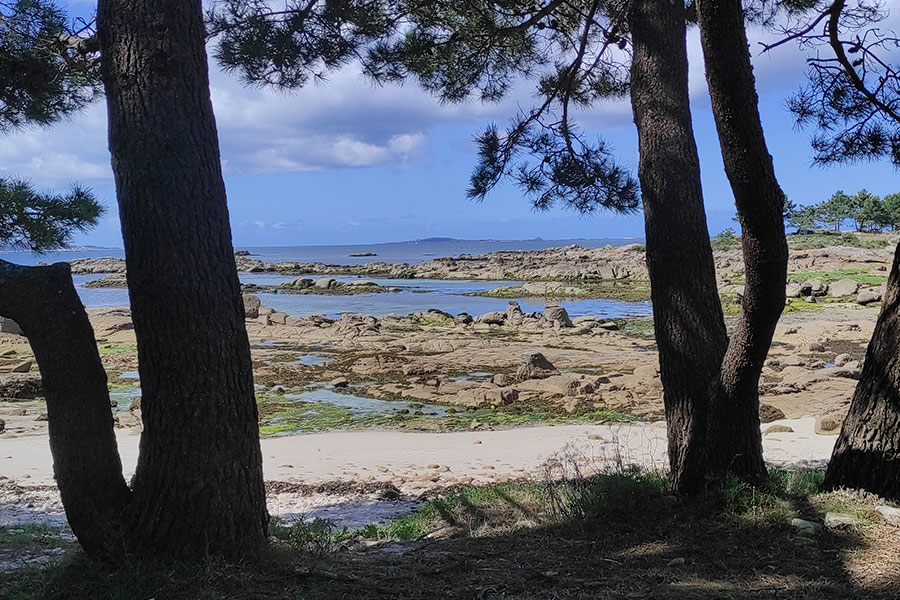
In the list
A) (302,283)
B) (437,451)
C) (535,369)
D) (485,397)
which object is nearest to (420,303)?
(302,283)

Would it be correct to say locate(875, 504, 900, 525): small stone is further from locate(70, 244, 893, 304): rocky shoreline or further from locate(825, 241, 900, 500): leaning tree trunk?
locate(70, 244, 893, 304): rocky shoreline

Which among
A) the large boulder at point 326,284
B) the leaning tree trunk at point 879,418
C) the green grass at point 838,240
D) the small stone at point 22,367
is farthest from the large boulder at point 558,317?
the green grass at point 838,240

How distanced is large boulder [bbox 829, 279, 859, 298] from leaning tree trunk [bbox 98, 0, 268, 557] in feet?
93.1

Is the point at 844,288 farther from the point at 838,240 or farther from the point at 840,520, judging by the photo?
the point at 840,520

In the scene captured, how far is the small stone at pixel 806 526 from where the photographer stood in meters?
3.75

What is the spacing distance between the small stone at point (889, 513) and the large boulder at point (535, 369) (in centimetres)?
1074

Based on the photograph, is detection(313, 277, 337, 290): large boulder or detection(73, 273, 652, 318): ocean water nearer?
detection(73, 273, 652, 318): ocean water

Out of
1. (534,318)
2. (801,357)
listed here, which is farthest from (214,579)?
(534,318)

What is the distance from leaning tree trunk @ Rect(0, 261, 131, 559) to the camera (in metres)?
3.52

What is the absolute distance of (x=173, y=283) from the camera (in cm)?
345

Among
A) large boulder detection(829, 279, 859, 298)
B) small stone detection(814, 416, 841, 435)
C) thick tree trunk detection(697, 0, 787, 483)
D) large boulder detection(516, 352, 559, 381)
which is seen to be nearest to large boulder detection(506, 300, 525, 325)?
large boulder detection(516, 352, 559, 381)

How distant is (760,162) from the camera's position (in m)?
3.38

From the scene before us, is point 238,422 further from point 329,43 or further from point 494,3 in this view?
point 494,3

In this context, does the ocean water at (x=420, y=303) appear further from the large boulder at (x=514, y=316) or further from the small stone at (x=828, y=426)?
the small stone at (x=828, y=426)
